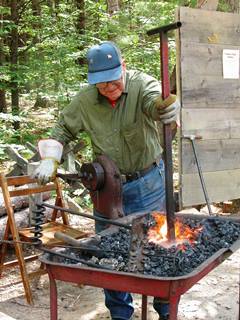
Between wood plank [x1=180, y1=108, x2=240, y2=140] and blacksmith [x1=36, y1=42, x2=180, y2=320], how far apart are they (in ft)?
4.25

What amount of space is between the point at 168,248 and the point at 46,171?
0.93 m

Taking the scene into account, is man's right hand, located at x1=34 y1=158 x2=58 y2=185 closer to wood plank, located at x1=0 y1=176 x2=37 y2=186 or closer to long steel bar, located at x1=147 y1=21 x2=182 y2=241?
long steel bar, located at x1=147 y1=21 x2=182 y2=241

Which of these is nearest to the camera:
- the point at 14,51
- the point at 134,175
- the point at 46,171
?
the point at 46,171

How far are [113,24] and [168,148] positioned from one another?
5766 millimetres

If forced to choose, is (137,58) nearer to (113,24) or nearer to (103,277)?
(113,24)

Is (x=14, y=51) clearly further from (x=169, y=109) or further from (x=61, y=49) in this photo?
(x=169, y=109)

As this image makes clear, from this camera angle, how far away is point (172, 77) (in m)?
4.88

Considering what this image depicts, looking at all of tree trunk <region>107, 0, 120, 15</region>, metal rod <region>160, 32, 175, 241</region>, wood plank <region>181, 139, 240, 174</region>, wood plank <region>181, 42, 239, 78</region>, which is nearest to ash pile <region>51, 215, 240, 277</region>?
metal rod <region>160, 32, 175, 241</region>

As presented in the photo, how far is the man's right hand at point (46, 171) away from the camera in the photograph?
2766 millimetres

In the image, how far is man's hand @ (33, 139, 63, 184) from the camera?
9.11 feet

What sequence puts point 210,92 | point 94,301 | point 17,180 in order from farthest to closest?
point 210,92
point 17,180
point 94,301

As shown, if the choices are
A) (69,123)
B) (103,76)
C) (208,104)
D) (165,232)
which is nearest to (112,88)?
(103,76)

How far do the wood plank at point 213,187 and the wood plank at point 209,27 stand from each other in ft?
4.44

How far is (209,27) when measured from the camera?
4457 millimetres
